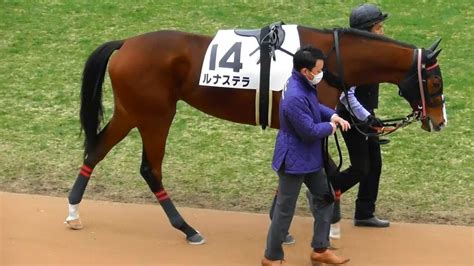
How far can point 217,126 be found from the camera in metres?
8.77

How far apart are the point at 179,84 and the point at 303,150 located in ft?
4.26

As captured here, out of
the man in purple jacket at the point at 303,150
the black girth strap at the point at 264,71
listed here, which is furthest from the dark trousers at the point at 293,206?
the black girth strap at the point at 264,71

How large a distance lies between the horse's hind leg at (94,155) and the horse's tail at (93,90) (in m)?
0.07

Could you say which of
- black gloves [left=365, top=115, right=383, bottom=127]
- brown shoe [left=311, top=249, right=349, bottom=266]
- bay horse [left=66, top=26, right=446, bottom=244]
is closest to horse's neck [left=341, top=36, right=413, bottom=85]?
bay horse [left=66, top=26, right=446, bottom=244]

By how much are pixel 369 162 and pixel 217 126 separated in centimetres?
299

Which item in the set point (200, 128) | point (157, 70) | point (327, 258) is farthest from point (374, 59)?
point (200, 128)

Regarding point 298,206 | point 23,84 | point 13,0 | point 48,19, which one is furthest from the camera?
point 13,0

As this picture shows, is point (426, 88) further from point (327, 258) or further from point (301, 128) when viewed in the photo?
point (327, 258)

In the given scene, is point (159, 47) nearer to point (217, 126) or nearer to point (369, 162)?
point (369, 162)

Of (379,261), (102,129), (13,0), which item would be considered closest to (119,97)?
(102,129)

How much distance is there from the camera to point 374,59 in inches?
224

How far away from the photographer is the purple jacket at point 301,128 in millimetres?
5016

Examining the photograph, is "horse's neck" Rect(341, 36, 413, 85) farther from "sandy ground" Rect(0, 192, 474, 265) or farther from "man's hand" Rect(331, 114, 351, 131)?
"sandy ground" Rect(0, 192, 474, 265)

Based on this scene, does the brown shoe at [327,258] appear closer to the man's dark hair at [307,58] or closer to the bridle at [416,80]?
the bridle at [416,80]
